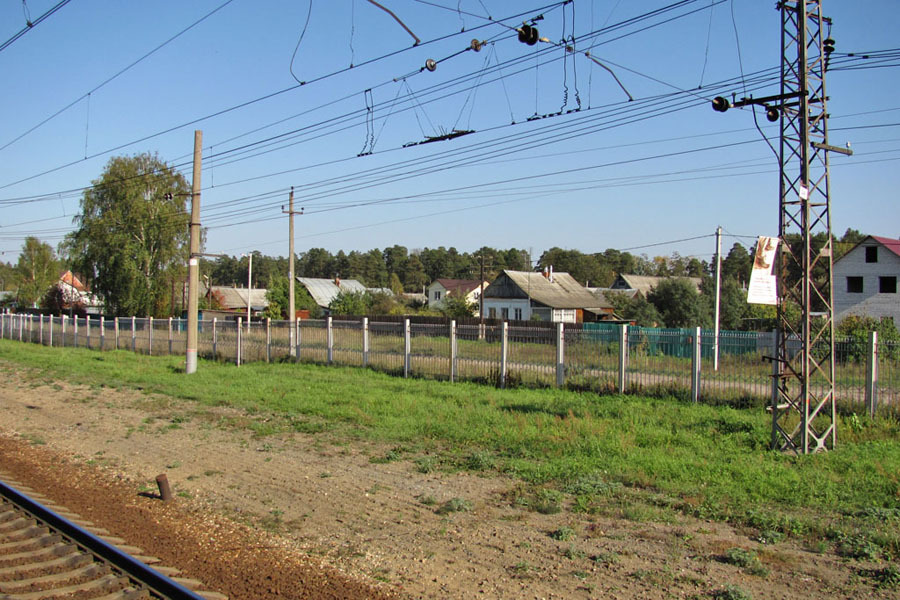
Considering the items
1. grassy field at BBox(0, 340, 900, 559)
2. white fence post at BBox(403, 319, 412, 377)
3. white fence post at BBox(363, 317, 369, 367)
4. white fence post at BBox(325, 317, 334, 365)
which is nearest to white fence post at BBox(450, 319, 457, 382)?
grassy field at BBox(0, 340, 900, 559)

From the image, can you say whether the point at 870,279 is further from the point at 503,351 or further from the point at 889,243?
the point at 503,351

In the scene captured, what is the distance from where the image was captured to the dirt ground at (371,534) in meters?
5.34

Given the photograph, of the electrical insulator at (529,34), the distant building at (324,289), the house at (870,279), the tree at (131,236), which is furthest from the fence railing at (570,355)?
the distant building at (324,289)

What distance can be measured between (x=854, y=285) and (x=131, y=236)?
190ft

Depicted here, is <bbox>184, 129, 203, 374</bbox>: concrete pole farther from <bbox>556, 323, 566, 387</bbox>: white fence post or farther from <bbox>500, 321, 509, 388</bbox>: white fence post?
<bbox>556, 323, 566, 387</bbox>: white fence post

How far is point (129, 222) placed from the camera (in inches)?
2178

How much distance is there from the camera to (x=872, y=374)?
12219mm

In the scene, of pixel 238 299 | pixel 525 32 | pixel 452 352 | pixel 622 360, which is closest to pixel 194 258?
pixel 452 352

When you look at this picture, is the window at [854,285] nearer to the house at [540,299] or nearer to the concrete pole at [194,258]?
A: the house at [540,299]

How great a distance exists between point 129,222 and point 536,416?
5213cm

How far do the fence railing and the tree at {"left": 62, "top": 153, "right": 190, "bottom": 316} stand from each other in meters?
31.9

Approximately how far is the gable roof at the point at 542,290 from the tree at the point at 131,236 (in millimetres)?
29964

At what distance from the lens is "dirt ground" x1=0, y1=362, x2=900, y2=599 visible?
210 inches

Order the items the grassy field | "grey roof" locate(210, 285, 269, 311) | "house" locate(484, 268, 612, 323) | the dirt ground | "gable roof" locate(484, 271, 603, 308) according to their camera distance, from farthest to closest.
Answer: "grey roof" locate(210, 285, 269, 311)
"gable roof" locate(484, 271, 603, 308)
"house" locate(484, 268, 612, 323)
the grassy field
the dirt ground
